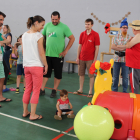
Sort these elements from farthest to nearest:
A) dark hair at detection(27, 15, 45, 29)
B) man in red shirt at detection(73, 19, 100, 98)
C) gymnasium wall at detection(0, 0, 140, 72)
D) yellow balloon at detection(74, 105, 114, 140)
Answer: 1. gymnasium wall at detection(0, 0, 140, 72)
2. man in red shirt at detection(73, 19, 100, 98)
3. dark hair at detection(27, 15, 45, 29)
4. yellow balloon at detection(74, 105, 114, 140)

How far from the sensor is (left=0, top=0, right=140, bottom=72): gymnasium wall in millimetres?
7025

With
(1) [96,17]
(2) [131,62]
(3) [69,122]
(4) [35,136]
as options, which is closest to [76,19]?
(1) [96,17]

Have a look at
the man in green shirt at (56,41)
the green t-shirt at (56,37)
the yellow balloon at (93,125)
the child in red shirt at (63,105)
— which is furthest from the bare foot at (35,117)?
the green t-shirt at (56,37)

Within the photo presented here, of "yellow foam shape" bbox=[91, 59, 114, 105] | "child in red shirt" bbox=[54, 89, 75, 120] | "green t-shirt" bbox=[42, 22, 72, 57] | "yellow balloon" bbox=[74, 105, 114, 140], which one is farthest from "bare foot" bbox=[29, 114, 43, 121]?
"green t-shirt" bbox=[42, 22, 72, 57]

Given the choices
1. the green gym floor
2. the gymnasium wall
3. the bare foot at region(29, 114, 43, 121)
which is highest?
the gymnasium wall

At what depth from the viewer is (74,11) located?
793 cm

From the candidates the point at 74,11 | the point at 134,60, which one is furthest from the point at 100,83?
the point at 74,11

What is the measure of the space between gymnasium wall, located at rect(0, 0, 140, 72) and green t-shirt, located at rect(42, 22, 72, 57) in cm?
360

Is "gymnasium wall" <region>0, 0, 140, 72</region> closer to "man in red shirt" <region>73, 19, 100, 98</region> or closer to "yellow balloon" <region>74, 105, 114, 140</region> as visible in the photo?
"man in red shirt" <region>73, 19, 100, 98</region>

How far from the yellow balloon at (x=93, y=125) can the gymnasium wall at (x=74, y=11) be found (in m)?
5.39

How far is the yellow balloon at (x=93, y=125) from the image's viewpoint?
79.0 inches

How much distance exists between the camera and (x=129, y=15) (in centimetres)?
686

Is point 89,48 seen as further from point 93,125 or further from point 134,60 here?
point 93,125

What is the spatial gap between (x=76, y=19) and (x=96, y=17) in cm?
89
